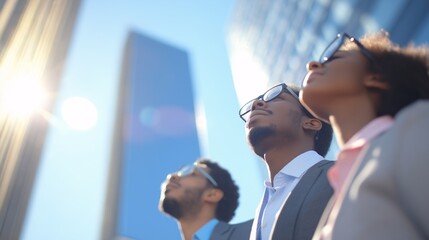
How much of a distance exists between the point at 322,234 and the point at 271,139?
4.72ft

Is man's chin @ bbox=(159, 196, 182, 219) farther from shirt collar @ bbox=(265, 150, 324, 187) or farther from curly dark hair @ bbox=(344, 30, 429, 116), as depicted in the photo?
curly dark hair @ bbox=(344, 30, 429, 116)

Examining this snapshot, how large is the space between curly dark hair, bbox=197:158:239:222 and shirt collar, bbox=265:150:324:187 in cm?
134

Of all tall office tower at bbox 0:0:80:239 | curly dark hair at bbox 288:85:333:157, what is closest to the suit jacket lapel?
curly dark hair at bbox 288:85:333:157

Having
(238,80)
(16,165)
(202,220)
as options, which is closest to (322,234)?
(202,220)

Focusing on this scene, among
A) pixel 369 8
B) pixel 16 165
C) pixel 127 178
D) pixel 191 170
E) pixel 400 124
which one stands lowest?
pixel 127 178

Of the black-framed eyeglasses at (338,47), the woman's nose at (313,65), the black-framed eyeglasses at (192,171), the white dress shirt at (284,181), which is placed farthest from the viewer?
the black-framed eyeglasses at (192,171)

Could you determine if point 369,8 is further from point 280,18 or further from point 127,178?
point 127,178

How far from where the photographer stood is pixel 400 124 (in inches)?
38.4

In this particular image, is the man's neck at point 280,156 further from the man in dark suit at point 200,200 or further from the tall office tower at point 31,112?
the tall office tower at point 31,112

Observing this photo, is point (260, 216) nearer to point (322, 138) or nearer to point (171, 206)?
point (322, 138)

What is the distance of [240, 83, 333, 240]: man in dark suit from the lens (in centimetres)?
193

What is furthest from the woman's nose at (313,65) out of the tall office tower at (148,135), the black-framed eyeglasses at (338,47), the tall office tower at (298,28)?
the tall office tower at (148,135)

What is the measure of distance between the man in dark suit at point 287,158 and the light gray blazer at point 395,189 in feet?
3.07

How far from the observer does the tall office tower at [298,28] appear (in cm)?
1207
